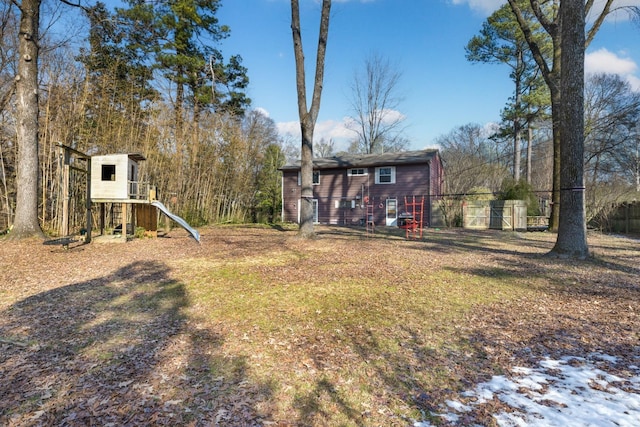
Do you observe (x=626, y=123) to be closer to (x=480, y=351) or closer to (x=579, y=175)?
(x=579, y=175)

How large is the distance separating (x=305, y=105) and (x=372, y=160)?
1082cm

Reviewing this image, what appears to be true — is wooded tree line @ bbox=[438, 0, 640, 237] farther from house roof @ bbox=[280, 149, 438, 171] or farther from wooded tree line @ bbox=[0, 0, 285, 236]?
wooded tree line @ bbox=[0, 0, 285, 236]

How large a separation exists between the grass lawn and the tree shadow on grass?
15 mm

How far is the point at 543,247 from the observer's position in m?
9.70

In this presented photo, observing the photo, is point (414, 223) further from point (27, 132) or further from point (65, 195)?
point (27, 132)

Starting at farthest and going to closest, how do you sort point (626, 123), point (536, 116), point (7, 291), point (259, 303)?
point (536, 116) → point (626, 123) → point (7, 291) → point (259, 303)

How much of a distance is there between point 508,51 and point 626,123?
34.5 feet

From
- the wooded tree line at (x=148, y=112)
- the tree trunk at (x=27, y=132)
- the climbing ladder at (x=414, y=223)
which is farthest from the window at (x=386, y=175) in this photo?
the tree trunk at (x=27, y=132)

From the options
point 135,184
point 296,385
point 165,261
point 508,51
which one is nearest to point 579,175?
point 296,385

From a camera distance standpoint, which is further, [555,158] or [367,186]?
[367,186]

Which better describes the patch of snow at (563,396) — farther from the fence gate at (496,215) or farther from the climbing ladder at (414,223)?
the fence gate at (496,215)

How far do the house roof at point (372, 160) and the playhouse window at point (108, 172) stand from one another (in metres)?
13.3

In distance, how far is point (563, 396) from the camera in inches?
93.4

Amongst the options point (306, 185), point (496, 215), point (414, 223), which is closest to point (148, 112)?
point (306, 185)
